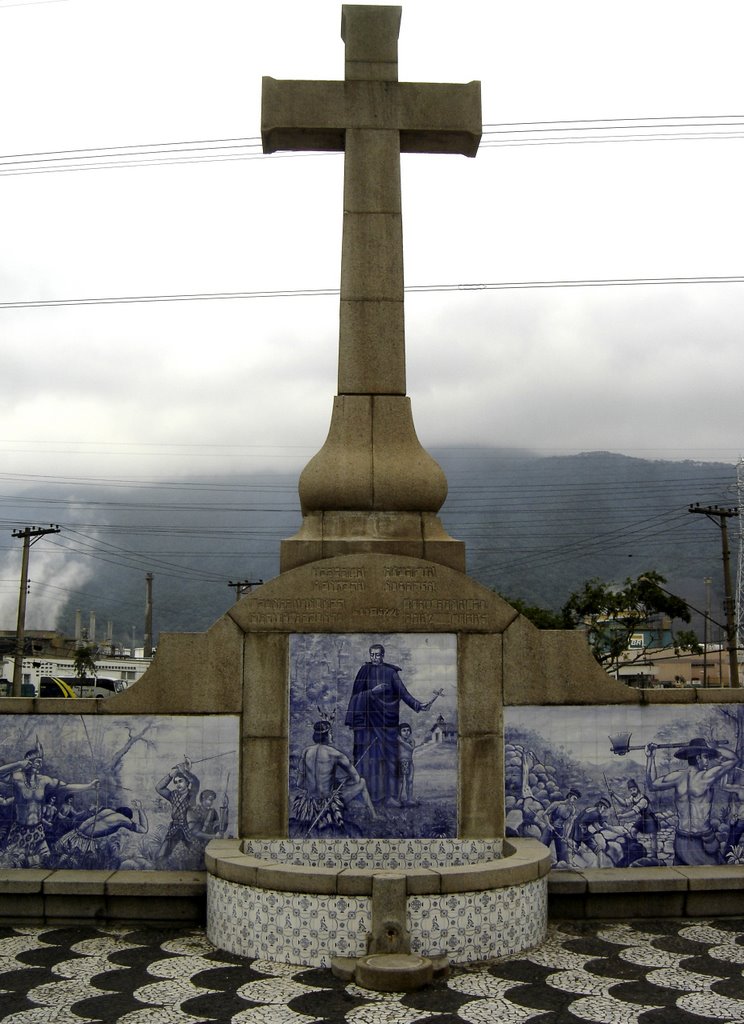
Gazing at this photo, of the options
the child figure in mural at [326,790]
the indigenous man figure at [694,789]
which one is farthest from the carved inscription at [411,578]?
the indigenous man figure at [694,789]

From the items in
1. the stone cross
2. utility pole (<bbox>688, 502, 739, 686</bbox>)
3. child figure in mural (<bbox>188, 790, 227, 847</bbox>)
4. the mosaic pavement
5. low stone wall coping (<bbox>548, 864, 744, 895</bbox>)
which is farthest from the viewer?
utility pole (<bbox>688, 502, 739, 686</bbox>)

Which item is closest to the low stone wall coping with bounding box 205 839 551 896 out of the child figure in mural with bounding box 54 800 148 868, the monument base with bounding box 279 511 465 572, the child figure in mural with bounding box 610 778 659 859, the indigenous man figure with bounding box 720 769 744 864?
the child figure in mural with bounding box 54 800 148 868

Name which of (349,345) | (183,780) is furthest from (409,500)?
(183,780)

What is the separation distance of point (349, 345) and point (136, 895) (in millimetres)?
6545

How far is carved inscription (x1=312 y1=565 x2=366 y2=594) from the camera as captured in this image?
11469 millimetres

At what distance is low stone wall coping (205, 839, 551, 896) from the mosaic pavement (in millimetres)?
676

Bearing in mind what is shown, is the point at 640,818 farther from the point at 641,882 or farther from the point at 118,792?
the point at 118,792

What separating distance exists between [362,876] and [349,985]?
869 mm

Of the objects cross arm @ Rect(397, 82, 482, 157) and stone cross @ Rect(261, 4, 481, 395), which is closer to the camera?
stone cross @ Rect(261, 4, 481, 395)

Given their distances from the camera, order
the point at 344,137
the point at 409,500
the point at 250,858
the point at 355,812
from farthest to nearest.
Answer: the point at 344,137
the point at 409,500
the point at 355,812
the point at 250,858

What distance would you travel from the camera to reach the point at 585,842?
11.4m

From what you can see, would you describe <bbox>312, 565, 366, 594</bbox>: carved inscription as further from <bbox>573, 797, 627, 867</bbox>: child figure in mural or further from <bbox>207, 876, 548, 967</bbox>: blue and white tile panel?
<bbox>573, 797, 627, 867</bbox>: child figure in mural

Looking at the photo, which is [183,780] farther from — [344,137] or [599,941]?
[344,137]

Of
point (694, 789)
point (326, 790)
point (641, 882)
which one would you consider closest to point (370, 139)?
point (326, 790)
